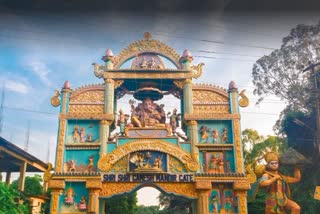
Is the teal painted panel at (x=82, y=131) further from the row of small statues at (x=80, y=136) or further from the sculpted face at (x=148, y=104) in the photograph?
the sculpted face at (x=148, y=104)

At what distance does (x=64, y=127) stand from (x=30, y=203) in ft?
16.6

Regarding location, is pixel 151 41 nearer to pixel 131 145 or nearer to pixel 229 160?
pixel 131 145

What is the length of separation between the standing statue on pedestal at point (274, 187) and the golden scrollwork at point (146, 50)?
16.3ft

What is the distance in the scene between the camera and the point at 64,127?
12.5m

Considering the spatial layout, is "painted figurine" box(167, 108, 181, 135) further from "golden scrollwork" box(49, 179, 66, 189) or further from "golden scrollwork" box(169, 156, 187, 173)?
"golden scrollwork" box(49, 179, 66, 189)

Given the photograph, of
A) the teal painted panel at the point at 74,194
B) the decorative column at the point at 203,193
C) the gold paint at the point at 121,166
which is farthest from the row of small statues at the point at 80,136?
the decorative column at the point at 203,193

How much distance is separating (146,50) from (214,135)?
4229 millimetres

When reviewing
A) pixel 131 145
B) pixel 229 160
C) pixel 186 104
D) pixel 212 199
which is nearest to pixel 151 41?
pixel 186 104

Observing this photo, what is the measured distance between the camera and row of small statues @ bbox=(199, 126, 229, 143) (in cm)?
1262

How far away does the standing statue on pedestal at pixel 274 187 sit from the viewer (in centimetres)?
1120

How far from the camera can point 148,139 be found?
40.6 feet

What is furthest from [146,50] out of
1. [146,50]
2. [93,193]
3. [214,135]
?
[93,193]

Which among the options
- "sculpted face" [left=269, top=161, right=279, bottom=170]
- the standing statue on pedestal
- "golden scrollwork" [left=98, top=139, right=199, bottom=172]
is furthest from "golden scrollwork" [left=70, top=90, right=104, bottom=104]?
"sculpted face" [left=269, top=161, right=279, bottom=170]

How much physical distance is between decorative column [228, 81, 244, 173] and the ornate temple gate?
3cm
